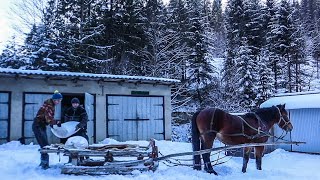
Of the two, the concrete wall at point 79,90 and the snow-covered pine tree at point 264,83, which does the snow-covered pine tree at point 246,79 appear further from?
the concrete wall at point 79,90

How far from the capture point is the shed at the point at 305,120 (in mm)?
13555

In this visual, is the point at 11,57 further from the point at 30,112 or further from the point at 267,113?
the point at 267,113

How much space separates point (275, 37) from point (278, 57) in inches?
73.2

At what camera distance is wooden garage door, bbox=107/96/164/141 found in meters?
15.8


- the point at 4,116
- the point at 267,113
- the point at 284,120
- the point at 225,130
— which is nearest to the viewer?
the point at 225,130

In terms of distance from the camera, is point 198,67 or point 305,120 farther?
point 198,67

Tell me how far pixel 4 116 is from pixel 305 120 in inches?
456

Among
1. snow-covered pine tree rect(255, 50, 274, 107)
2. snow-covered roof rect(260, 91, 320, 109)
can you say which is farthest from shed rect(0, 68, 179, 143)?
snow-covered pine tree rect(255, 50, 274, 107)

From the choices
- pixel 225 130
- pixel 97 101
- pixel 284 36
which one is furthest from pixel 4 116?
pixel 284 36

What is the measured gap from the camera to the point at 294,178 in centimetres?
732

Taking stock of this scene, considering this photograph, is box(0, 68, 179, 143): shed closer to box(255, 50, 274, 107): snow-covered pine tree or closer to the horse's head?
the horse's head

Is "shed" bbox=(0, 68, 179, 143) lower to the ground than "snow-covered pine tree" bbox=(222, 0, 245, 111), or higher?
lower

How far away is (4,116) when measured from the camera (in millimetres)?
13656

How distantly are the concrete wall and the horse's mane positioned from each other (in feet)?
26.5
